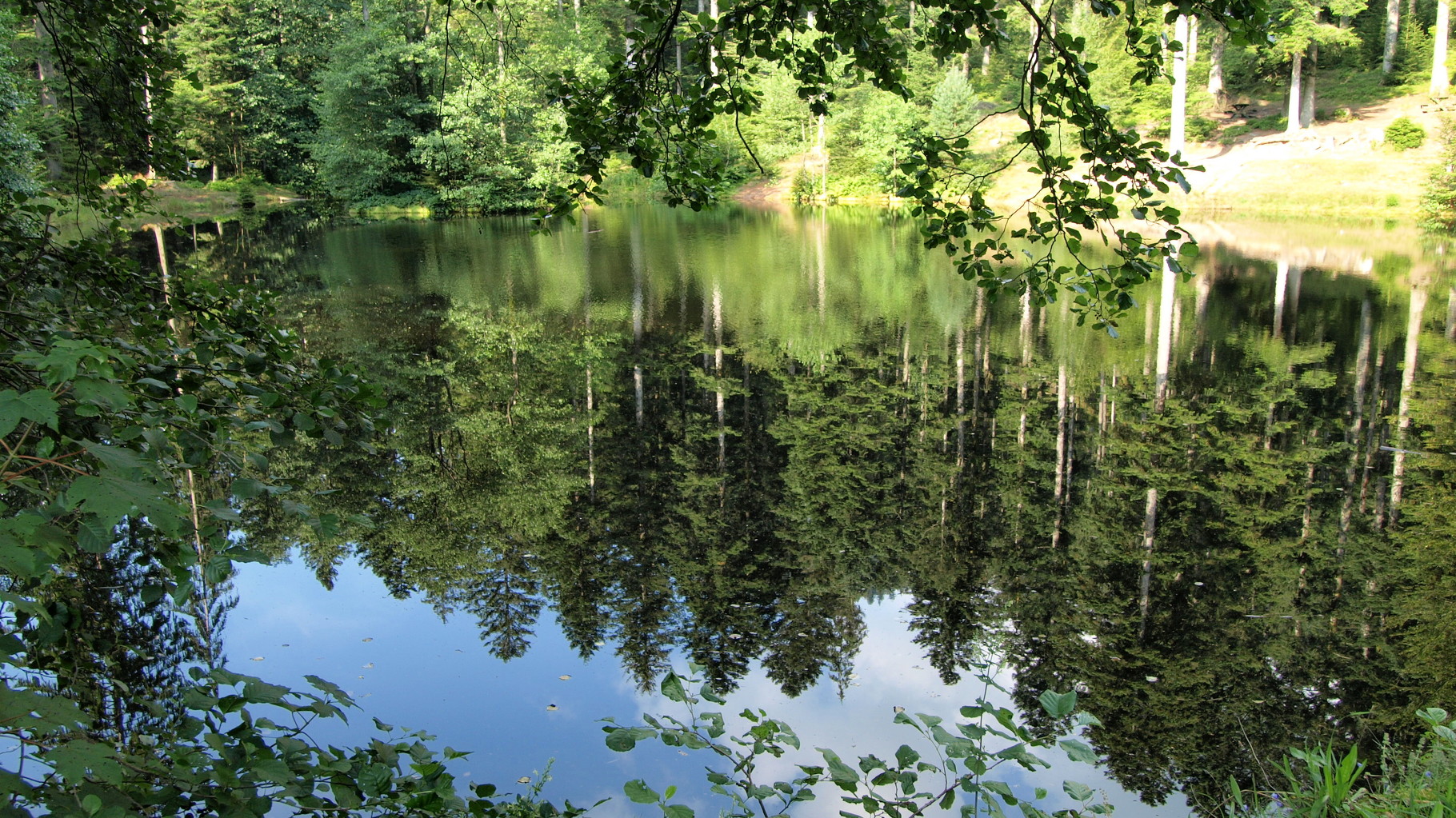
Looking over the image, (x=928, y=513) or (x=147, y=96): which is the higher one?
(x=147, y=96)

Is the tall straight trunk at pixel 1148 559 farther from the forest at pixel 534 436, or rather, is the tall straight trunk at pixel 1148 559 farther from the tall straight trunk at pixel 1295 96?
the tall straight trunk at pixel 1295 96

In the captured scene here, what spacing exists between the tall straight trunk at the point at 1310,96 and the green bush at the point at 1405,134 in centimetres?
521

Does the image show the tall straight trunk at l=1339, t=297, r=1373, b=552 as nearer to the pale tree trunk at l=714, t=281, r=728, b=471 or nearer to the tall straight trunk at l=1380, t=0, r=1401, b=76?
the pale tree trunk at l=714, t=281, r=728, b=471

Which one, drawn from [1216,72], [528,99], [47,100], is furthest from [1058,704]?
[47,100]

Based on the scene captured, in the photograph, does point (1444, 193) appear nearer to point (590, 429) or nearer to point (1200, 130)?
point (1200, 130)

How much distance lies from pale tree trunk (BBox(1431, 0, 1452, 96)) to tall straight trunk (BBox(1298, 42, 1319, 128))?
395 cm

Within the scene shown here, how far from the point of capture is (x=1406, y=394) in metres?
11.3

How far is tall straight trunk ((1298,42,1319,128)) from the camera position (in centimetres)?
3684

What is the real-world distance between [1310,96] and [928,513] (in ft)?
128

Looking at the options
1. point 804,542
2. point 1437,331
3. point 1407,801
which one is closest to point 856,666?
point 804,542

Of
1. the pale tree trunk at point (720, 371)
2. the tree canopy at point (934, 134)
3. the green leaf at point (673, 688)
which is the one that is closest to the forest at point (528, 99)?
the pale tree trunk at point (720, 371)

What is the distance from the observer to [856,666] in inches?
244

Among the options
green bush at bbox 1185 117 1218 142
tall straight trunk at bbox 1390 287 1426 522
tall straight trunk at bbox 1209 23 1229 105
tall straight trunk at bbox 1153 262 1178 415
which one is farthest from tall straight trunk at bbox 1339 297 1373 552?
tall straight trunk at bbox 1209 23 1229 105

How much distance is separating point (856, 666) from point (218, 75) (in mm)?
48519
